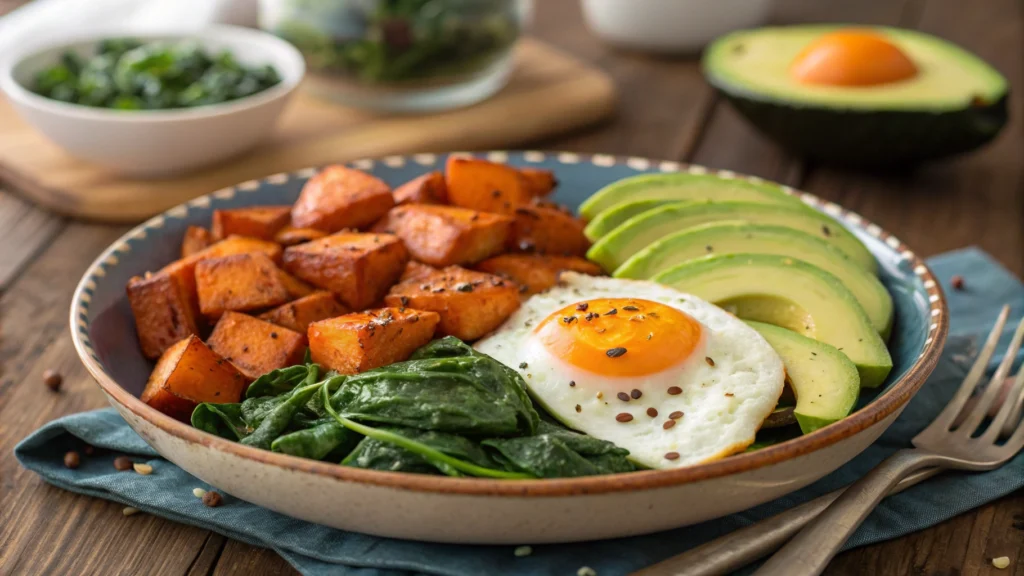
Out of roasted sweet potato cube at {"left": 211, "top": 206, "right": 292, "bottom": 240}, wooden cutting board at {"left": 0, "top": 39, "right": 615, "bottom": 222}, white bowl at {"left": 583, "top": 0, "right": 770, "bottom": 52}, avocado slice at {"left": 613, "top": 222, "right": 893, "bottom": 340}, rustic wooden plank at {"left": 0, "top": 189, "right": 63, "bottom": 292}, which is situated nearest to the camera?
avocado slice at {"left": 613, "top": 222, "right": 893, "bottom": 340}

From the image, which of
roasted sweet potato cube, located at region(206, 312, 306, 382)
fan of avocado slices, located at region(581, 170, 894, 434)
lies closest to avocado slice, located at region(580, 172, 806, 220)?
fan of avocado slices, located at region(581, 170, 894, 434)

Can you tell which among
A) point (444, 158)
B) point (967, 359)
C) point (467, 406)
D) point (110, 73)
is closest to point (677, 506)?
point (467, 406)

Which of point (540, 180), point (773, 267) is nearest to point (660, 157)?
point (540, 180)

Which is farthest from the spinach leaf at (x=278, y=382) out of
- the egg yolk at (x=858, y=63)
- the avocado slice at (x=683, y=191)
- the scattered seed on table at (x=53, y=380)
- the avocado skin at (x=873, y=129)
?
the egg yolk at (x=858, y=63)

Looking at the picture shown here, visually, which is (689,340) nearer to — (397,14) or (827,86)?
(827,86)

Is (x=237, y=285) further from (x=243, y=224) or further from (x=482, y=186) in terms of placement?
(x=482, y=186)

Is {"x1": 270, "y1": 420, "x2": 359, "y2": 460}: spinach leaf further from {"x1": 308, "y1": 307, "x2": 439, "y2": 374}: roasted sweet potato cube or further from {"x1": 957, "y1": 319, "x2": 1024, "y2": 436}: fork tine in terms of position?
{"x1": 957, "y1": 319, "x2": 1024, "y2": 436}: fork tine
